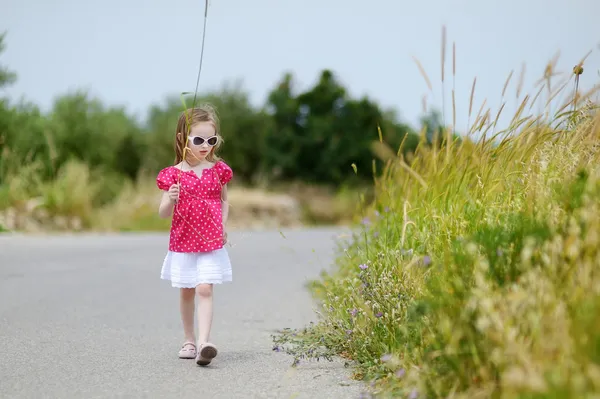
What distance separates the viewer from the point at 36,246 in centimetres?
1159

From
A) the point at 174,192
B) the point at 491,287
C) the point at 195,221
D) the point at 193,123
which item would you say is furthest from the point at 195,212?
the point at 491,287

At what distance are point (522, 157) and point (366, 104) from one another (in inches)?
996

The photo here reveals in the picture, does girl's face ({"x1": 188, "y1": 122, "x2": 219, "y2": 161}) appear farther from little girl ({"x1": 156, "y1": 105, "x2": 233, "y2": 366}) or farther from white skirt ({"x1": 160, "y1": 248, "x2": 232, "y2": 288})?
white skirt ({"x1": 160, "y1": 248, "x2": 232, "y2": 288})

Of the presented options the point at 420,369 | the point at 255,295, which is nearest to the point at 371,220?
the point at 255,295

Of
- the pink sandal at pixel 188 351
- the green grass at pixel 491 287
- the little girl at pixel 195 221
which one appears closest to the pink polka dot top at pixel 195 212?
the little girl at pixel 195 221

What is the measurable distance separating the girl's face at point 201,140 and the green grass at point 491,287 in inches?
50.6

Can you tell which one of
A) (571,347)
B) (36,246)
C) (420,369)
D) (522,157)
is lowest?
(36,246)

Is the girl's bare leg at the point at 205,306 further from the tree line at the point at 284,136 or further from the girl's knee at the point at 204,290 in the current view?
the tree line at the point at 284,136

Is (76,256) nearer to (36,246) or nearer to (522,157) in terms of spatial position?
(36,246)

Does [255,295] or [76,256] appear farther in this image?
[76,256]

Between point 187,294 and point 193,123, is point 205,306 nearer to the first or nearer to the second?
point 187,294

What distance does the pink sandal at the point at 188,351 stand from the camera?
4.80 m

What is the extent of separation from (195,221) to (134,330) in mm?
1375

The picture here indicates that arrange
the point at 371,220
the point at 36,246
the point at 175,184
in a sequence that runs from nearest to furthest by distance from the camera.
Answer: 1. the point at 175,184
2. the point at 371,220
3. the point at 36,246
